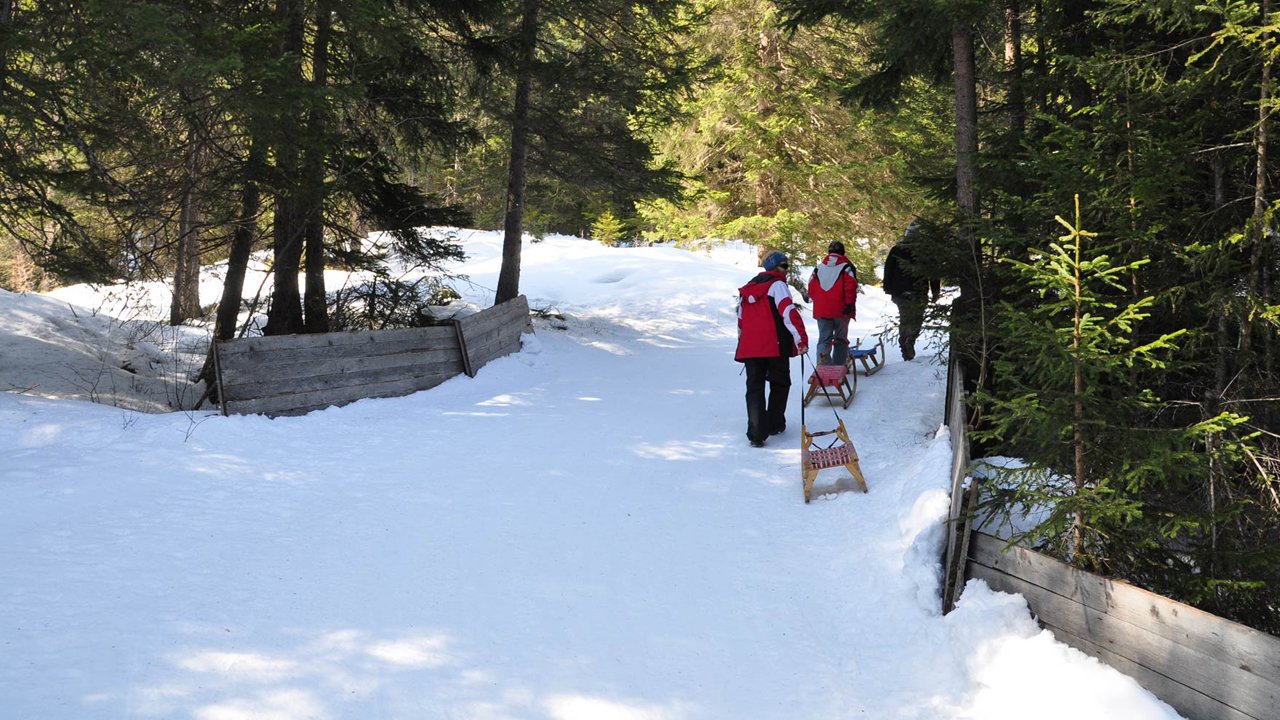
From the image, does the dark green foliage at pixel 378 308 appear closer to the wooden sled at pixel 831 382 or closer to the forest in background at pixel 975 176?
the forest in background at pixel 975 176

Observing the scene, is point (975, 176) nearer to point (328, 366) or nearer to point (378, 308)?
point (328, 366)

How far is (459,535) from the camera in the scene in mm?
6172

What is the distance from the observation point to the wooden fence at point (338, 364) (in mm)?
8883

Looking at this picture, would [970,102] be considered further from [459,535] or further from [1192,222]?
[459,535]

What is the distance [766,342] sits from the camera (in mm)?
8625

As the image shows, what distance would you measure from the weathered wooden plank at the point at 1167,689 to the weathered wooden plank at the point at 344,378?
784 cm

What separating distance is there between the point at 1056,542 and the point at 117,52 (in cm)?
792

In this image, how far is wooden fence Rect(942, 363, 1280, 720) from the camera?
3395mm

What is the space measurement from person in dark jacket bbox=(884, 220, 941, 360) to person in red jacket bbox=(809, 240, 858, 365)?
65cm

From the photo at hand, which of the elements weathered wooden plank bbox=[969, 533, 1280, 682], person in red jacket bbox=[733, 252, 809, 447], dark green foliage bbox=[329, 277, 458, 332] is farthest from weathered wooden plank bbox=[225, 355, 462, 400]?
weathered wooden plank bbox=[969, 533, 1280, 682]

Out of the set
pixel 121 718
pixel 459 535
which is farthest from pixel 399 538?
pixel 121 718

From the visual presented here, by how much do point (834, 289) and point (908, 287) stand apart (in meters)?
1.48

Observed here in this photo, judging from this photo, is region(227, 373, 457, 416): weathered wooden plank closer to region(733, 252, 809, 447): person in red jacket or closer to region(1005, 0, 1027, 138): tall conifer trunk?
region(733, 252, 809, 447): person in red jacket

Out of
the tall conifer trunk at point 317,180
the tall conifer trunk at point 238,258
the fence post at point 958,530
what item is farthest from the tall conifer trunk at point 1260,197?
the tall conifer trunk at point 238,258
